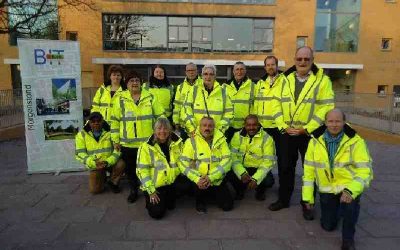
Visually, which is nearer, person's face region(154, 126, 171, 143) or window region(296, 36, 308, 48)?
person's face region(154, 126, 171, 143)

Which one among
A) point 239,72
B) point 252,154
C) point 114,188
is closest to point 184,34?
point 239,72

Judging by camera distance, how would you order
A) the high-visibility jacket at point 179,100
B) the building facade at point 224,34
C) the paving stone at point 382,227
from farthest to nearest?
the building facade at point 224,34
the high-visibility jacket at point 179,100
the paving stone at point 382,227

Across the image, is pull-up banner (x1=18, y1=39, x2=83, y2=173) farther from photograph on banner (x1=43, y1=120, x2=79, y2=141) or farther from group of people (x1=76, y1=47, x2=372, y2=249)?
group of people (x1=76, y1=47, x2=372, y2=249)

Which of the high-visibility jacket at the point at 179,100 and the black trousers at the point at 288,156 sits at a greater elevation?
the high-visibility jacket at the point at 179,100

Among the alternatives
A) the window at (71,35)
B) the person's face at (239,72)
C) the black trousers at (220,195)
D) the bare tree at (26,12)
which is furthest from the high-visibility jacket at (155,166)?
the window at (71,35)

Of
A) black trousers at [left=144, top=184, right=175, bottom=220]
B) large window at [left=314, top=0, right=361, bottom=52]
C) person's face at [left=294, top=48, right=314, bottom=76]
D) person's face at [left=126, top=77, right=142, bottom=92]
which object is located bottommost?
black trousers at [left=144, top=184, right=175, bottom=220]

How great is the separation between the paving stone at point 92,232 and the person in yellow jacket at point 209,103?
1845 mm

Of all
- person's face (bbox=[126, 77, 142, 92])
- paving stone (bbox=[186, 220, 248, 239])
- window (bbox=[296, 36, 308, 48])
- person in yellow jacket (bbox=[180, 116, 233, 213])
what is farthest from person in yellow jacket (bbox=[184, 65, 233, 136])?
window (bbox=[296, 36, 308, 48])

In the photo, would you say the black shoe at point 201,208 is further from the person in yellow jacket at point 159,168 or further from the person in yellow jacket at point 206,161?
the person in yellow jacket at point 159,168

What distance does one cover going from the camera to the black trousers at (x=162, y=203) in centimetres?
462

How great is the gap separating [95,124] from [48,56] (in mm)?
1954

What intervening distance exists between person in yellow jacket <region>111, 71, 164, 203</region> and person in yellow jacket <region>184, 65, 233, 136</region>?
68 cm

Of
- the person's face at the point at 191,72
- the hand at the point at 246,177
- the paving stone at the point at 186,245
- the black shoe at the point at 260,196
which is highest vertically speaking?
the person's face at the point at 191,72

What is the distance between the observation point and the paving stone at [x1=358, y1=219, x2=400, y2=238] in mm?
4242
